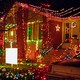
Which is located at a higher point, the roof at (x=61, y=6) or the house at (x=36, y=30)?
the roof at (x=61, y=6)

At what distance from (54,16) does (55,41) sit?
3.13 meters

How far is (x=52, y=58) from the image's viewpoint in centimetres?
1834

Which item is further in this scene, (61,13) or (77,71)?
(61,13)

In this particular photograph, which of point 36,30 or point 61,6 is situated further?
point 36,30

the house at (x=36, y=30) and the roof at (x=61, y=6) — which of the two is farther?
the house at (x=36, y=30)

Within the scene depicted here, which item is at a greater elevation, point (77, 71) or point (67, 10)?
point (67, 10)

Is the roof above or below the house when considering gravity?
above

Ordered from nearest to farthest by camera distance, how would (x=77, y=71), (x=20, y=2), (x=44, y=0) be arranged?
(x=77, y=71)
(x=20, y=2)
(x=44, y=0)

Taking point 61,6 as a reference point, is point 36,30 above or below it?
below

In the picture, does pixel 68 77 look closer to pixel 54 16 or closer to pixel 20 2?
pixel 20 2

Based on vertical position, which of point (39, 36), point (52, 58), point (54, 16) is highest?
point (54, 16)

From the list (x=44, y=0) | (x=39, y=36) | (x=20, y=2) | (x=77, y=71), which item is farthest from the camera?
(x=39, y=36)

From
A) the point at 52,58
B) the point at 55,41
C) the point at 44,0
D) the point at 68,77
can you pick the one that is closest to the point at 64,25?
the point at 55,41

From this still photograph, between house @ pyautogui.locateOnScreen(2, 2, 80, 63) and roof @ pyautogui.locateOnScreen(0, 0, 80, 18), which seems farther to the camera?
house @ pyautogui.locateOnScreen(2, 2, 80, 63)
